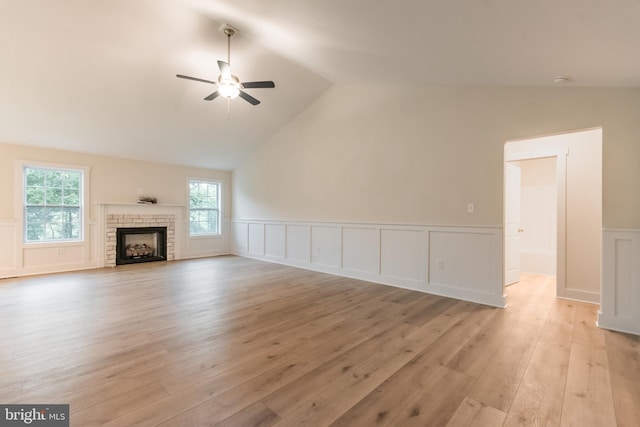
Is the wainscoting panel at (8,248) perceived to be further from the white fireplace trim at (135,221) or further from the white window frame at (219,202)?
the white window frame at (219,202)

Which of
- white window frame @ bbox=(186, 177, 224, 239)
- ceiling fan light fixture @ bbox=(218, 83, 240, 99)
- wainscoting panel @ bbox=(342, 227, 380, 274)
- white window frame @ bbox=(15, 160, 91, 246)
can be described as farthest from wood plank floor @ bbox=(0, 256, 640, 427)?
white window frame @ bbox=(186, 177, 224, 239)

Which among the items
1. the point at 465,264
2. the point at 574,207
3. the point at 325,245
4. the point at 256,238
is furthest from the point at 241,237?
the point at 574,207

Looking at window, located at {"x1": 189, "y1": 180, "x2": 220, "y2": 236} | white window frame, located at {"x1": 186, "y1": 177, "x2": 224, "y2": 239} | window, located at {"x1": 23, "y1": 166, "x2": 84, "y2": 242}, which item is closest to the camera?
window, located at {"x1": 23, "y1": 166, "x2": 84, "y2": 242}

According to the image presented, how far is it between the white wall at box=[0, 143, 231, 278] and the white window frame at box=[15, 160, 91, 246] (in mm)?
22

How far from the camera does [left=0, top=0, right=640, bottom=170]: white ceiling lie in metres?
2.17

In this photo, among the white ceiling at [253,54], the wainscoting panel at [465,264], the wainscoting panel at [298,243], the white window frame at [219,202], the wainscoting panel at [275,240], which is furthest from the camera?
the white window frame at [219,202]

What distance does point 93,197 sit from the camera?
6.10m

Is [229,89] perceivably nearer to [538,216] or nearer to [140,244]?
[140,244]

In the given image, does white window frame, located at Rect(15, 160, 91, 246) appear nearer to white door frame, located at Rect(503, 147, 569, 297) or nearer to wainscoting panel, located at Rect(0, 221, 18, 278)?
wainscoting panel, located at Rect(0, 221, 18, 278)

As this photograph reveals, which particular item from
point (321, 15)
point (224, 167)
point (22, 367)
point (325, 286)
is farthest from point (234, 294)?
point (224, 167)

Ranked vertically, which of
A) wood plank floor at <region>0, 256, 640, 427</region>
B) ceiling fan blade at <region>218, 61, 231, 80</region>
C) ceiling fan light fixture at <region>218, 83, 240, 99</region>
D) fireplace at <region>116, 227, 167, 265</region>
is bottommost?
wood plank floor at <region>0, 256, 640, 427</region>

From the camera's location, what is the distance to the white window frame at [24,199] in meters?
5.31

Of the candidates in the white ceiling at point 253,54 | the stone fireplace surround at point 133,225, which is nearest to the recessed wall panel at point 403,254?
the white ceiling at point 253,54

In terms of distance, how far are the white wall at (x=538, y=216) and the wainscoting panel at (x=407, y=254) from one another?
100 inches
